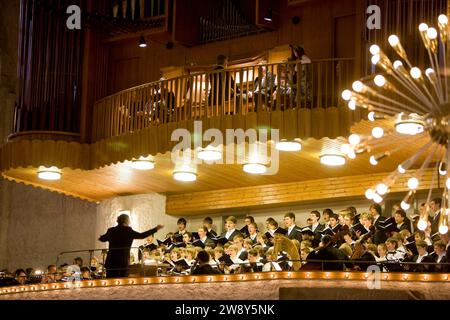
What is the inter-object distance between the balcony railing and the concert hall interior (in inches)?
1.6

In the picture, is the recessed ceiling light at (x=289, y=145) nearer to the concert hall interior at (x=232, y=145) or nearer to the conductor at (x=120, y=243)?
the concert hall interior at (x=232, y=145)

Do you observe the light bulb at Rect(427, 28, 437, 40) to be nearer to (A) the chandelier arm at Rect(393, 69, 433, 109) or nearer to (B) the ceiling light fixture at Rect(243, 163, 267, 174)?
(A) the chandelier arm at Rect(393, 69, 433, 109)

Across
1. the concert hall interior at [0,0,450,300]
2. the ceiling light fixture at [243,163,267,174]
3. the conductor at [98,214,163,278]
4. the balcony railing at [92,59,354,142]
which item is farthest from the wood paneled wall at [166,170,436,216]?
the conductor at [98,214,163,278]

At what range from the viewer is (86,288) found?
17.8 metres

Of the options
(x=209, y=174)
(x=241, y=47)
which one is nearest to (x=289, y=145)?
(x=209, y=174)

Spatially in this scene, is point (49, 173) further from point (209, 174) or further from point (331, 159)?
point (331, 159)

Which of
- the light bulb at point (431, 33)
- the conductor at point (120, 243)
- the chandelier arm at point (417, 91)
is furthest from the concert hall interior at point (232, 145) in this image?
the light bulb at point (431, 33)

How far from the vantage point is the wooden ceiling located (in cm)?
1827
